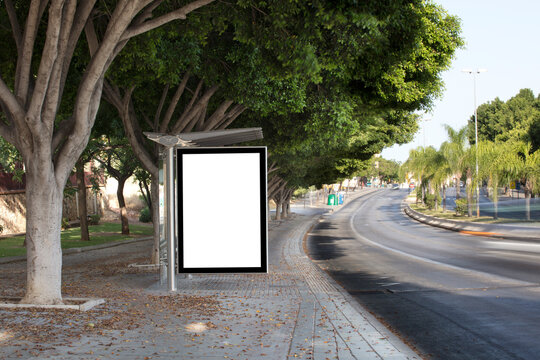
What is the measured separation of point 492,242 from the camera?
1011 inches

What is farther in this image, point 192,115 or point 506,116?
point 506,116

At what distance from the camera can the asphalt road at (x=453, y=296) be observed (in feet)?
23.3

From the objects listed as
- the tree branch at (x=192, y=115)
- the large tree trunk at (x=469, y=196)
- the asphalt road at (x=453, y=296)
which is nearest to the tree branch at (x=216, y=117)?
the tree branch at (x=192, y=115)

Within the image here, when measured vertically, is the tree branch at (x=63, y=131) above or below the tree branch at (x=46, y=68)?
below

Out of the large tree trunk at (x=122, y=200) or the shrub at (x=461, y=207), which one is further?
the shrub at (x=461, y=207)

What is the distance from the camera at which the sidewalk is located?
609 centimetres

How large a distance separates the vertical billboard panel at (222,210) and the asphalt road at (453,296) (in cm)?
234

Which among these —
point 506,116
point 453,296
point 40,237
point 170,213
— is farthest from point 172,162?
point 506,116

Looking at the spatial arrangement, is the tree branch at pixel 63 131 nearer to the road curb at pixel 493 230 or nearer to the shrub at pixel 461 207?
the road curb at pixel 493 230

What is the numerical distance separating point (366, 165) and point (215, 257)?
114 ft

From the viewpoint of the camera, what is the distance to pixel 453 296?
10.8 metres

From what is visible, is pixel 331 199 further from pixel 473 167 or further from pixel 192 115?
pixel 192 115

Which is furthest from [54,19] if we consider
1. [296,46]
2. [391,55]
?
[391,55]

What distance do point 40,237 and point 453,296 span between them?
23.5ft
